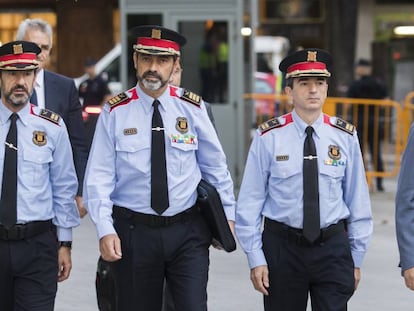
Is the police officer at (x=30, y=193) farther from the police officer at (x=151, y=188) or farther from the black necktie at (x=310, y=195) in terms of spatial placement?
the black necktie at (x=310, y=195)

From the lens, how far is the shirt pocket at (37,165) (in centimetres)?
548

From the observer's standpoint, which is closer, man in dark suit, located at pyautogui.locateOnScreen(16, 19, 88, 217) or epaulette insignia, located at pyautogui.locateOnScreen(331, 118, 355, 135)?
epaulette insignia, located at pyautogui.locateOnScreen(331, 118, 355, 135)

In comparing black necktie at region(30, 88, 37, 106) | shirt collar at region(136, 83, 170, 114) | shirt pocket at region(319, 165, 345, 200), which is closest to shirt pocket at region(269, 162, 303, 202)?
shirt pocket at region(319, 165, 345, 200)

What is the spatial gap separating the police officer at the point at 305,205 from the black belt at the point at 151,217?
10.4 inches

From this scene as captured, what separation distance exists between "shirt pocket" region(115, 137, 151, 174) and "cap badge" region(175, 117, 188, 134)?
0.20 meters

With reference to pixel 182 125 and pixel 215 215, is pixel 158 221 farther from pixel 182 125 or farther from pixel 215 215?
pixel 182 125

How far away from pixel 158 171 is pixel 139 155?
5.2 inches

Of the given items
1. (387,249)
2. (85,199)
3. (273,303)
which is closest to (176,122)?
(85,199)

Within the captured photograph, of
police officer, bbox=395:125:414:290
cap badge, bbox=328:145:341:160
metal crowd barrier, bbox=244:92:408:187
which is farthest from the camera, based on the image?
metal crowd barrier, bbox=244:92:408:187

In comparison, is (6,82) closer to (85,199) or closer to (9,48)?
(9,48)

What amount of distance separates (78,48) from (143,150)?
19.4 m

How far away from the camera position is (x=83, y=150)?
22.0 feet

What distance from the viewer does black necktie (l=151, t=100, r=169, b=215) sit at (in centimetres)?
547

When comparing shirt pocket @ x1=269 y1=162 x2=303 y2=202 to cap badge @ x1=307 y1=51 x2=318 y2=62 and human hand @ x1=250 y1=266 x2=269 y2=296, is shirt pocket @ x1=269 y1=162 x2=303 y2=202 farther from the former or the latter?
cap badge @ x1=307 y1=51 x2=318 y2=62
